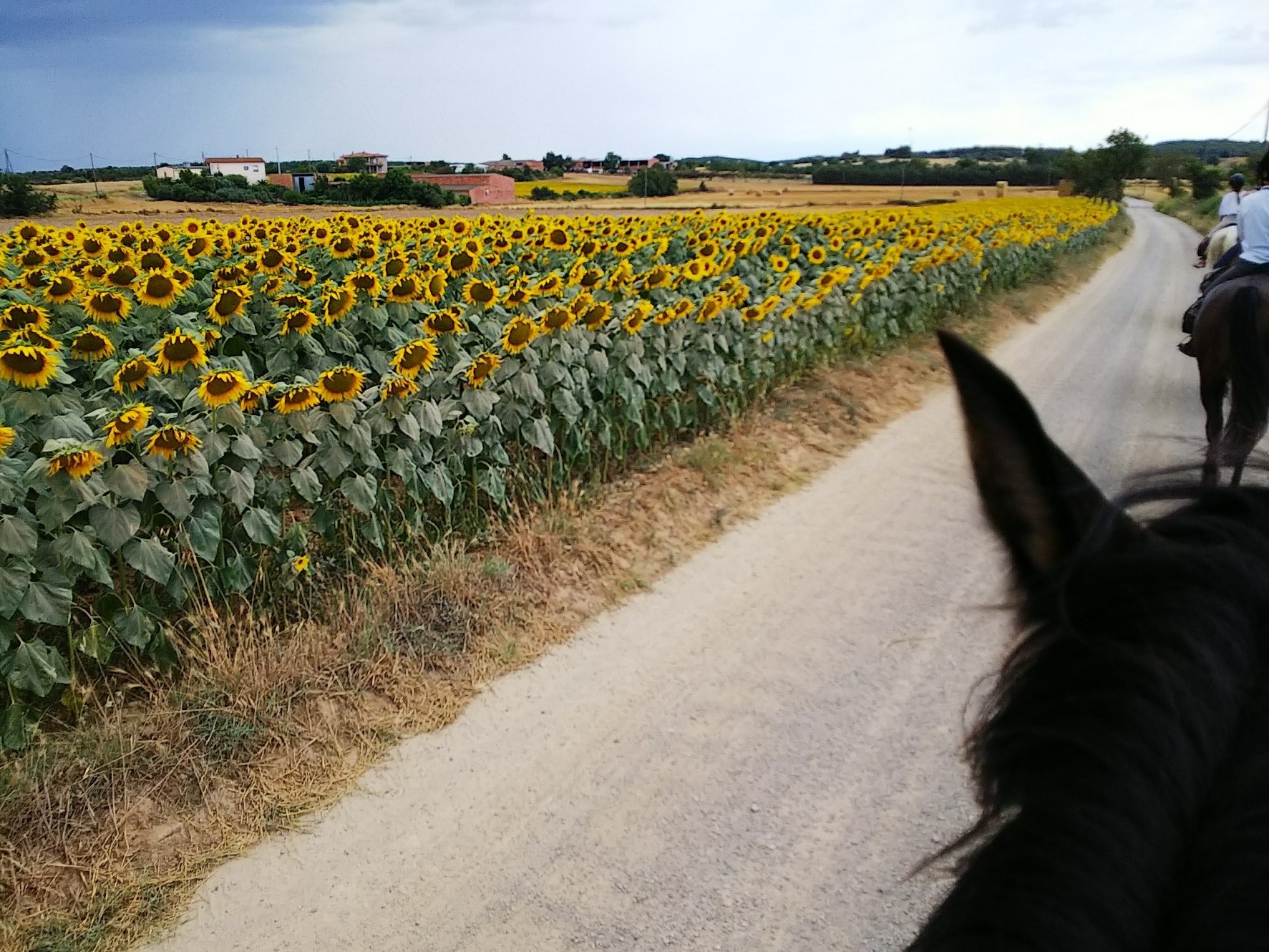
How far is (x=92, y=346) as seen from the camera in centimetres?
468

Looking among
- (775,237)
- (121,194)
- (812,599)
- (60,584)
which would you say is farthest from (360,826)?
(121,194)

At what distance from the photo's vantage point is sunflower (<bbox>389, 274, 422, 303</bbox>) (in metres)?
5.54

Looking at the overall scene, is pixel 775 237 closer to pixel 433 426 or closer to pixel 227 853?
pixel 433 426

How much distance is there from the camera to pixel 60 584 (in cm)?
346

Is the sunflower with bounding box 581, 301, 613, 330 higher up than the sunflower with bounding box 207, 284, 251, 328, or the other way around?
the sunflower with bounding box 207, 284, 251, 328

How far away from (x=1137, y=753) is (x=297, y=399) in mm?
3932

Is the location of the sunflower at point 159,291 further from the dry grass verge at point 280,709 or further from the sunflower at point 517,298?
the dry grass verge at point 280,709

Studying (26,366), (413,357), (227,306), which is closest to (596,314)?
(413,357)

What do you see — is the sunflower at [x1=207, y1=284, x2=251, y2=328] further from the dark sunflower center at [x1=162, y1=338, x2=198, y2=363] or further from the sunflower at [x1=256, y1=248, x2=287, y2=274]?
the dark sunflower center at [x1=162, y1=338, x2=198, y2=363]

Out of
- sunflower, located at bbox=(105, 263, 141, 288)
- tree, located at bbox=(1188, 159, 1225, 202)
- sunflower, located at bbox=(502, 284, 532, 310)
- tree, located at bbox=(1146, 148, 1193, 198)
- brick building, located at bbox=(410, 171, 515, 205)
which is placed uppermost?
tree, located at bbox=(1146, 148, 1193, 198)

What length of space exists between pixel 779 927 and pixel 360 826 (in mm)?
1585

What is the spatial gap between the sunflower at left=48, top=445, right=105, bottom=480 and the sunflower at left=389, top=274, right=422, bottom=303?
239cm

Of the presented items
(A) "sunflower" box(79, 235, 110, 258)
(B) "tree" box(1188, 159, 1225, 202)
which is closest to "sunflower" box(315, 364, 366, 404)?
(A) "sunflower" box(79, 235, 110, 258)

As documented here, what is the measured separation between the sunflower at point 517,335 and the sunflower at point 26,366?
2285 mm
